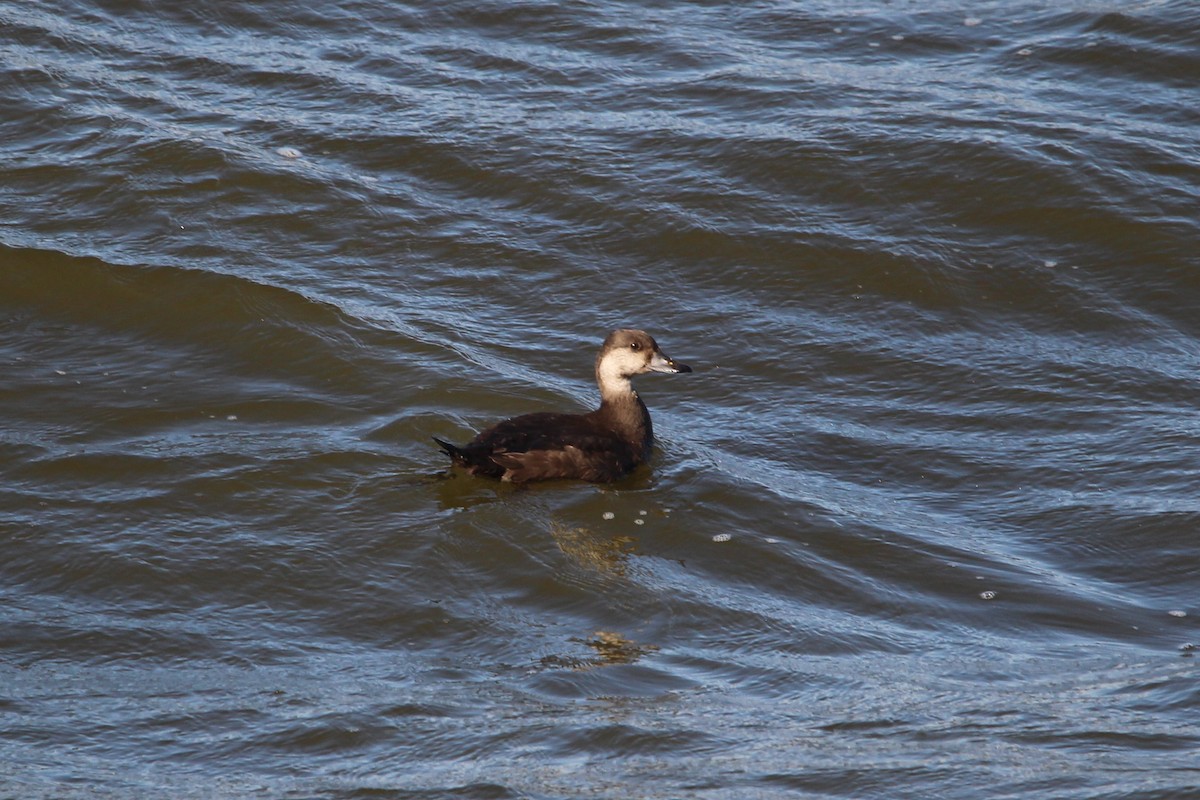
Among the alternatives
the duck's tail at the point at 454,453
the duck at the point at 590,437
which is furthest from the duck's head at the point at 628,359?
the duck's tail at the point at 454,453

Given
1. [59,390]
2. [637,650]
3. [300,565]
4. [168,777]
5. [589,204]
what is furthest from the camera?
[589,204]

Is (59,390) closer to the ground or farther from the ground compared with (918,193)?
closer to the ground

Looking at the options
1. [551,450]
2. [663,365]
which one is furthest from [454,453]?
[663,365]

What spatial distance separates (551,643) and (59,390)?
4355 mm

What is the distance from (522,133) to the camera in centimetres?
1339

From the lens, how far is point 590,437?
29.4ft

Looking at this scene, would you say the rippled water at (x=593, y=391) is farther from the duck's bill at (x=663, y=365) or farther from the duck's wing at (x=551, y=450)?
the duck's bill at (x=663, y=365)

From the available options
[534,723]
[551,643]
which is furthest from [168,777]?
[551,643]

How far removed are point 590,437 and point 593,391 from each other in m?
1.37

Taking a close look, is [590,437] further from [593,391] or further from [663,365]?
[593,391]

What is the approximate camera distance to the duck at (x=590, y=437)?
864 cm

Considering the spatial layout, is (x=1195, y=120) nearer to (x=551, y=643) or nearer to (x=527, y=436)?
(x=527, y=436)

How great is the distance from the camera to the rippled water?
20.7 feet

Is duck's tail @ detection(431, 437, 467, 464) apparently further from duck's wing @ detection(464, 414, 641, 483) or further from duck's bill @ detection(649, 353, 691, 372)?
duck's bill @ detection(649, 353, 691, 372)
